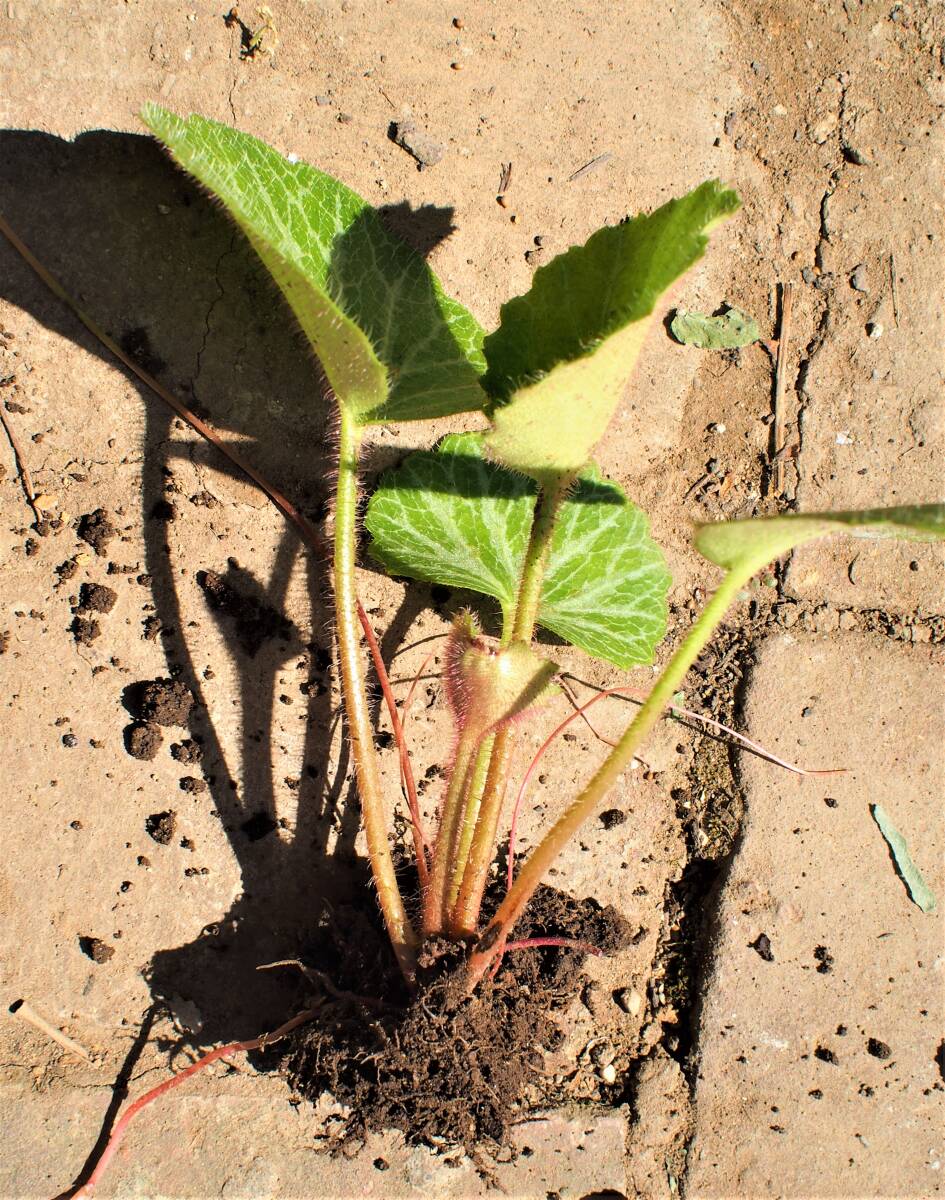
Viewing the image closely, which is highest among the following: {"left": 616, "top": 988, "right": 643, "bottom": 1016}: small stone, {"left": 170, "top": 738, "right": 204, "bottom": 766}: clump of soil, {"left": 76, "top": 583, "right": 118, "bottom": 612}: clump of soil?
{"left": 76, "top": 583, "right": 118, "bottom": 612}: clump of soil

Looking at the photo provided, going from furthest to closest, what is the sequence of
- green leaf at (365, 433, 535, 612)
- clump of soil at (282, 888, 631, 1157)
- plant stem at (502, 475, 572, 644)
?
green leaf at (365, 433, 535, 612)
clump of soil at (282, 888, 631, 1157)
plant stem at (502, 475, 572, 644)

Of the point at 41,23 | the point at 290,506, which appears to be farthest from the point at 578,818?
the point at 41,23

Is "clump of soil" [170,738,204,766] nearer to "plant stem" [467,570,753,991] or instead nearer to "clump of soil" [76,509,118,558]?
"clump of soil" [76,509,118,558]

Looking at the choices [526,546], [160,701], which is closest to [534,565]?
[526,546]

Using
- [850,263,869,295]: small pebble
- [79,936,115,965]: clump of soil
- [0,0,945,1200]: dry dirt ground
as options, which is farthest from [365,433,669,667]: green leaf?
[79,936,115,965]: clump of soil

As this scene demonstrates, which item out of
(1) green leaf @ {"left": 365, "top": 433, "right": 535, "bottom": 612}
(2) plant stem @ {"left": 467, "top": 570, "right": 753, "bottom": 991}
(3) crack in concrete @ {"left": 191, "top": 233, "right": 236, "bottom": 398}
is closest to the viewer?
(2) plant stem @ {"left": 467, "top": 570, "right": 753, "bottom": 991}

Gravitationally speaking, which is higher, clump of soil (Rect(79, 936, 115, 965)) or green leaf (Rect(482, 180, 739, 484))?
green leaf (Rect(482, 180, 739, 484))
